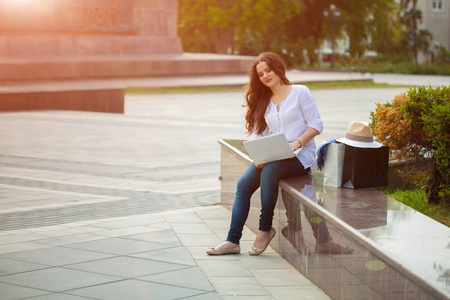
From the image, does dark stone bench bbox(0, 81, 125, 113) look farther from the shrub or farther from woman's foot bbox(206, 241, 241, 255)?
woman's foot bbox(206, 241, 241, 255)

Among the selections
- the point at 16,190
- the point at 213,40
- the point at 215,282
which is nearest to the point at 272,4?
the point at 213,40

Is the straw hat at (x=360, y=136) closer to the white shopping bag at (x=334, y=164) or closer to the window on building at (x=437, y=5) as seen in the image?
the white shopping bag at (x=334, y=164)

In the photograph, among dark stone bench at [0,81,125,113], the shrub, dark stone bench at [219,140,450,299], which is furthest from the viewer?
dark stone bench at [0,81,125,113]

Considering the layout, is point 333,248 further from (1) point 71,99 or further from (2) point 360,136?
(1) point 71,99

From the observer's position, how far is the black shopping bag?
5.30 meters

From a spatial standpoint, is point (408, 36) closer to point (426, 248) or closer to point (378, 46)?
point (378, 46)

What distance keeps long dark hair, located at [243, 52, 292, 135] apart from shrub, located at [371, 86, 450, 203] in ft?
3.02

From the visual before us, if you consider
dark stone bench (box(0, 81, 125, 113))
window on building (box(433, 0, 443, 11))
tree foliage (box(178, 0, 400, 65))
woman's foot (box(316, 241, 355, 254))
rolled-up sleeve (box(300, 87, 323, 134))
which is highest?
window on building (box(433, 0, 443, 11))

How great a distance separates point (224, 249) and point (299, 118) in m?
1.22

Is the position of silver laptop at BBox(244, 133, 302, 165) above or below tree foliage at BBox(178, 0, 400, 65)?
below

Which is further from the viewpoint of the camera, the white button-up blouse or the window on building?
the window on building

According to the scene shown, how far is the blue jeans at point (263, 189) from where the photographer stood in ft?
18.4

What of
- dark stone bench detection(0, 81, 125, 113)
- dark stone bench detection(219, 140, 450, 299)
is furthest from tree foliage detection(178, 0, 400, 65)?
dark stone bench detection(219, 140, 450, 299)

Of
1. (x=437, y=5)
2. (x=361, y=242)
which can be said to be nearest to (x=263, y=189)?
(x=361, y=242)
